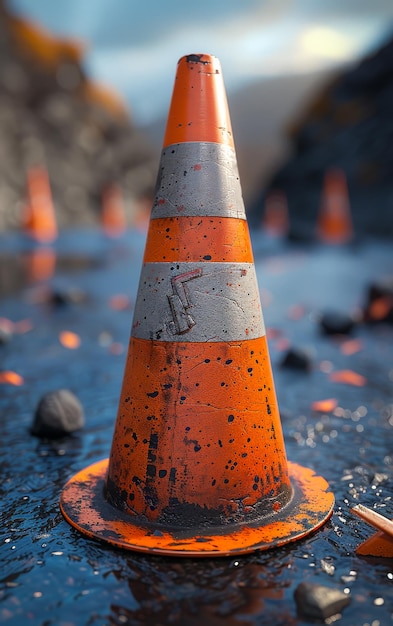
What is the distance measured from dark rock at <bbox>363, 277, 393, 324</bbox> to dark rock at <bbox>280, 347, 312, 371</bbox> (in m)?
2.08

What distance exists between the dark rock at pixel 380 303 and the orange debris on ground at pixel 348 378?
2.07 metres

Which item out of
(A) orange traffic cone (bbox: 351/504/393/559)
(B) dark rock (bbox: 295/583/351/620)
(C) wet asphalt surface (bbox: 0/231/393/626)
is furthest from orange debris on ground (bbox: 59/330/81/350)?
(B) dark rock (bbox: 295/583/351/620)

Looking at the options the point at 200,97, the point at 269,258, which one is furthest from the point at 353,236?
the point at 200,97

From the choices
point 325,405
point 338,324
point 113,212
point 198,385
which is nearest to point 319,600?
point 198,385

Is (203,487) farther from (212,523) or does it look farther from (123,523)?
(123,523)

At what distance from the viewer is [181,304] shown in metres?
2.57

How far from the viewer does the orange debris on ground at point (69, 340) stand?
6.15 metres

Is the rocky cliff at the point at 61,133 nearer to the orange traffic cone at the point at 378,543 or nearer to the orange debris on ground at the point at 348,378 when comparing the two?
the orange debris on ground at the point at 348,378

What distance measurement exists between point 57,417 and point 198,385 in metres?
1.51

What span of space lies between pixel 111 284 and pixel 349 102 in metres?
20.8

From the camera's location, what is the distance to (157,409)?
2.56m

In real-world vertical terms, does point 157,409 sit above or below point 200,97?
below

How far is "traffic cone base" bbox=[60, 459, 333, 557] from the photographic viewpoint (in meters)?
2.34

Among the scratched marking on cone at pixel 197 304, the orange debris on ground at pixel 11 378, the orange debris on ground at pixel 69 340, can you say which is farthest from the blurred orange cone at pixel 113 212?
the scratched marking on cone at pixel 197 304
